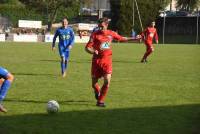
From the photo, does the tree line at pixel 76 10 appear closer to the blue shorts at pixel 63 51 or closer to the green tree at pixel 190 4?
the green tree at pixel 190 4

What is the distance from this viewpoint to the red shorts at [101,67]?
1211cm

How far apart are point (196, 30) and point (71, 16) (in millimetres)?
28317

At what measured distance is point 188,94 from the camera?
47.1 ft

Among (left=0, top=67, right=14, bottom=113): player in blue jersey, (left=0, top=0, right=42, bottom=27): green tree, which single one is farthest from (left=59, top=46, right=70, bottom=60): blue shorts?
(left=0, top=0, right=42, bottom=27): green tree

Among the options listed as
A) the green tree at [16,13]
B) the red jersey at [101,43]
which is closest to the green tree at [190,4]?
the green tree at [16,13]

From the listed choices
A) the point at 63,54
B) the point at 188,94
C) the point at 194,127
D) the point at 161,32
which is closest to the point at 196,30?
the point at 161,32

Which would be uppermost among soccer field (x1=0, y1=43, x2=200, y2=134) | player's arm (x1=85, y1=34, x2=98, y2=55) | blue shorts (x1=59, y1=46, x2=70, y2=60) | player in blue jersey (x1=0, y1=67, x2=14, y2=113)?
player's arm (x1=85, y1=34, x2=98, y2=55)

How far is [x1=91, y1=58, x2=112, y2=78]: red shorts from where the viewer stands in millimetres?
12109

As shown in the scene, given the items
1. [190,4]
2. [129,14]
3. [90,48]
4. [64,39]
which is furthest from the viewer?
[190,4]

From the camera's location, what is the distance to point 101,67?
12.2 metres

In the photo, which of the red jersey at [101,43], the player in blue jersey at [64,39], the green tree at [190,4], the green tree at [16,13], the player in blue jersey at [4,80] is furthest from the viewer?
the green tree at [190,4]

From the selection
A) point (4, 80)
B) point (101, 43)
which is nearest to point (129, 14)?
point (101, 43)

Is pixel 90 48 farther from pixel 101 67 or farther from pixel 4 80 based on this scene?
pixel 4 80

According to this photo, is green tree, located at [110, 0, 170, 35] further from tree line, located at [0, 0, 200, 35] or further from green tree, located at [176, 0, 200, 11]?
A: green tree, located at [176, 0, 200, 11]
